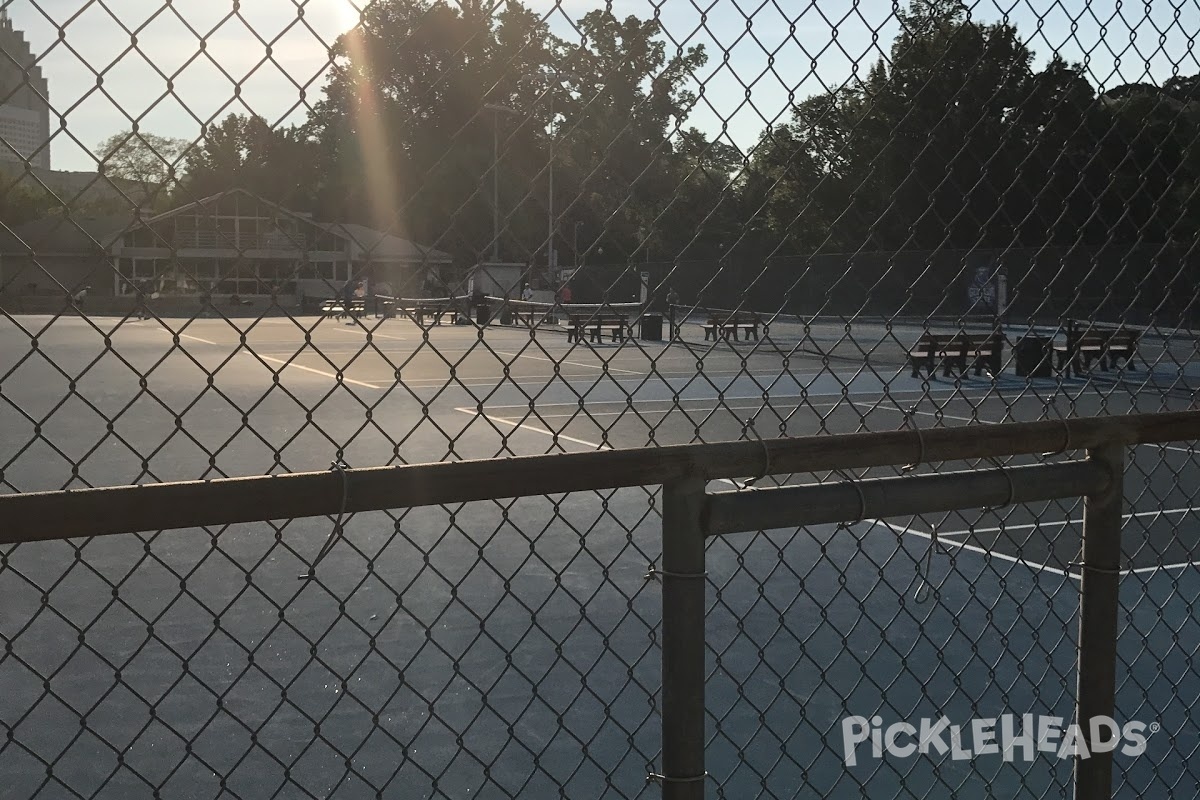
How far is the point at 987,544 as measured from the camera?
26.8ft

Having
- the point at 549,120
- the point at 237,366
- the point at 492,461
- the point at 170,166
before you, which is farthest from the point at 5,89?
the point at 237,366

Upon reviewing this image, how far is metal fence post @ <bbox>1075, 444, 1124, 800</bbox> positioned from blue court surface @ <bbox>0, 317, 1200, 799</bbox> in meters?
0.34

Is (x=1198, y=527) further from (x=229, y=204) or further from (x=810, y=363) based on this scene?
(x=810, y=363)

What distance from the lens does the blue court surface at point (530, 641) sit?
312 centimetres

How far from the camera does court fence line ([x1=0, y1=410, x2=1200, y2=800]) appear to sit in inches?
74.6

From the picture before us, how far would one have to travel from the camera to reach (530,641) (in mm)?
5758

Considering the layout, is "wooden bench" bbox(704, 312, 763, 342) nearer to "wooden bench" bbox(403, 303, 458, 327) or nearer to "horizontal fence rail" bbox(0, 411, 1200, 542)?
"horizontal fence rail" bbox(0, 411, 1200, 542)

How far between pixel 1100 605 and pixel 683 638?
1.13 m

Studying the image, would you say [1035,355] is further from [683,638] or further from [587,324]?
[683,638]

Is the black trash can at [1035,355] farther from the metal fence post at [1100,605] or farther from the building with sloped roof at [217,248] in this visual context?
the building with sloped roof at [217,248]

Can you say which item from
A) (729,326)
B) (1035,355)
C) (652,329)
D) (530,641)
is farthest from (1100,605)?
(652,329)

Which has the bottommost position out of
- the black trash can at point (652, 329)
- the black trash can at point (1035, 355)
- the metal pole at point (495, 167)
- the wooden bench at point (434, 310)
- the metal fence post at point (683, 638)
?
the metal fence post at point (683, 638)

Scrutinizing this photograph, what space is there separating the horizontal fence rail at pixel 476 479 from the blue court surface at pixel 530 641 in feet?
0.56

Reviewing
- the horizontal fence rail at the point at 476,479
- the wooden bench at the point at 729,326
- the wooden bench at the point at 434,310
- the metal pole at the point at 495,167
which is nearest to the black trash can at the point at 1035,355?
the horizontal fence rail at the point at 476,479
